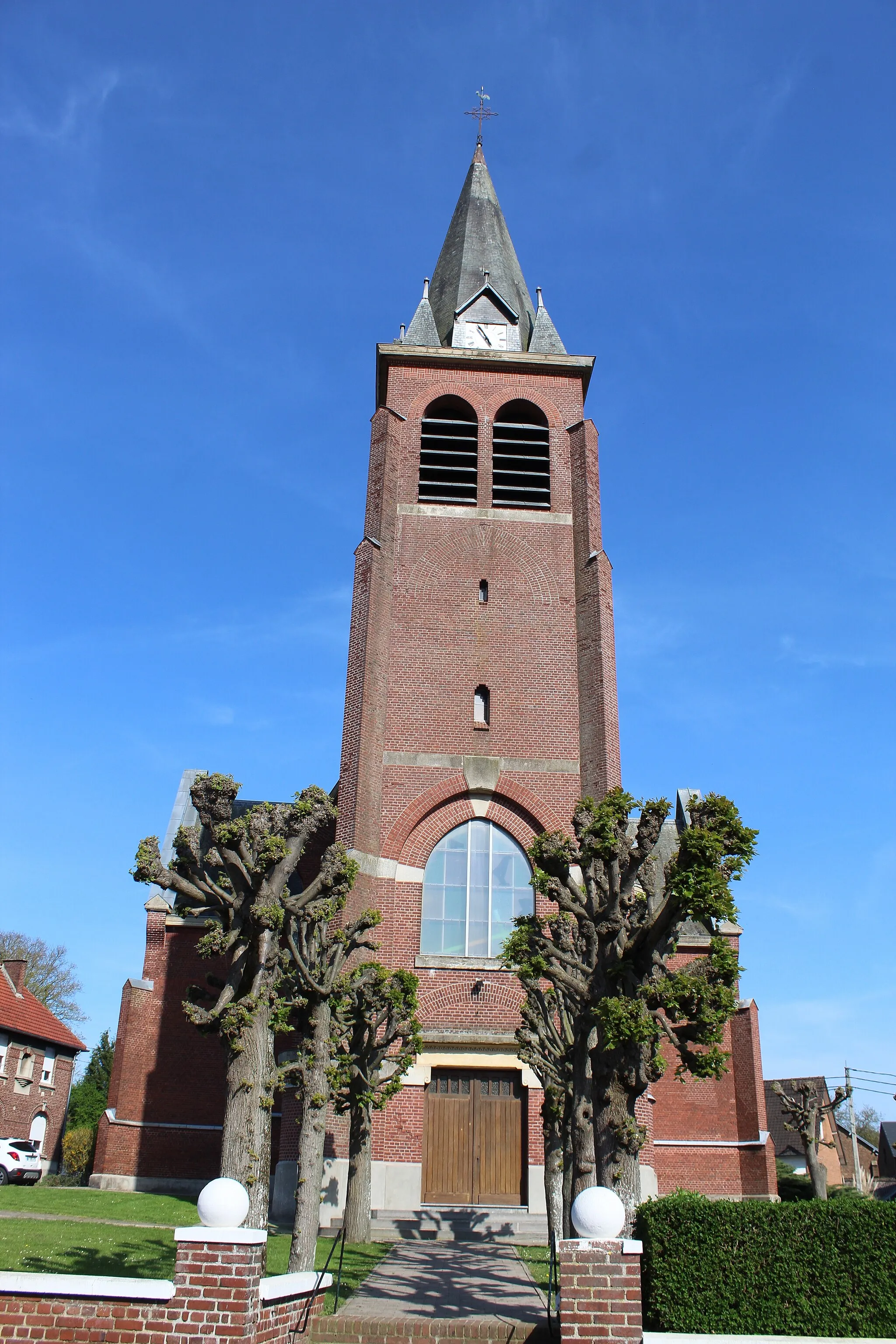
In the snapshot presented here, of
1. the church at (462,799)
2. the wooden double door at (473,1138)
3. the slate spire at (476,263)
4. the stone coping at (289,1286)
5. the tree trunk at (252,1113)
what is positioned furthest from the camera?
the slate spire at (476,263)

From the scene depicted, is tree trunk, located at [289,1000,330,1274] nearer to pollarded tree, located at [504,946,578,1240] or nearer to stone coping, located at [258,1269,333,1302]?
stone coping, located at [258,1269,333,1302]

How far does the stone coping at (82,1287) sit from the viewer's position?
25.7 feet

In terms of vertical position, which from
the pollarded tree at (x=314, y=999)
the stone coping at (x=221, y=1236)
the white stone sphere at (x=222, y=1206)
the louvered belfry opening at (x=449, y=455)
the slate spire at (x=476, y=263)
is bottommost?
the stone coping at (x=221, y=1236)

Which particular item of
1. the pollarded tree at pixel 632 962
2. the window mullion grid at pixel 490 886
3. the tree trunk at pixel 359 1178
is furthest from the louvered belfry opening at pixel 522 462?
the tree trunk at pixel 359 1178

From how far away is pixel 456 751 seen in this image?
78.1 ft

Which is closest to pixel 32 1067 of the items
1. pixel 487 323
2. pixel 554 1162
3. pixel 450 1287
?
pixel 554 1162

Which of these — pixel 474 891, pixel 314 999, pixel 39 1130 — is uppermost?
pixel 474 891

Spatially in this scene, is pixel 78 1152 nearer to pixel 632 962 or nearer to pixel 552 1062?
pixel 552 1062

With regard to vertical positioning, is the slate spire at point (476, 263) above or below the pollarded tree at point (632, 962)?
above

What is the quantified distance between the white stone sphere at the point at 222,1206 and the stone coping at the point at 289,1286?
0.63 metres

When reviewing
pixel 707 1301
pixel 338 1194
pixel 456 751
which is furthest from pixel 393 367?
pixel 707 1301

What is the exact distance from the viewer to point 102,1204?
19375 millimetres

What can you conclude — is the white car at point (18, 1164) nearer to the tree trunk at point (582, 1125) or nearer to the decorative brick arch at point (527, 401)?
the tree trunk at point (582, 1125)

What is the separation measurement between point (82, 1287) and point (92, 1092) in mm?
31148
